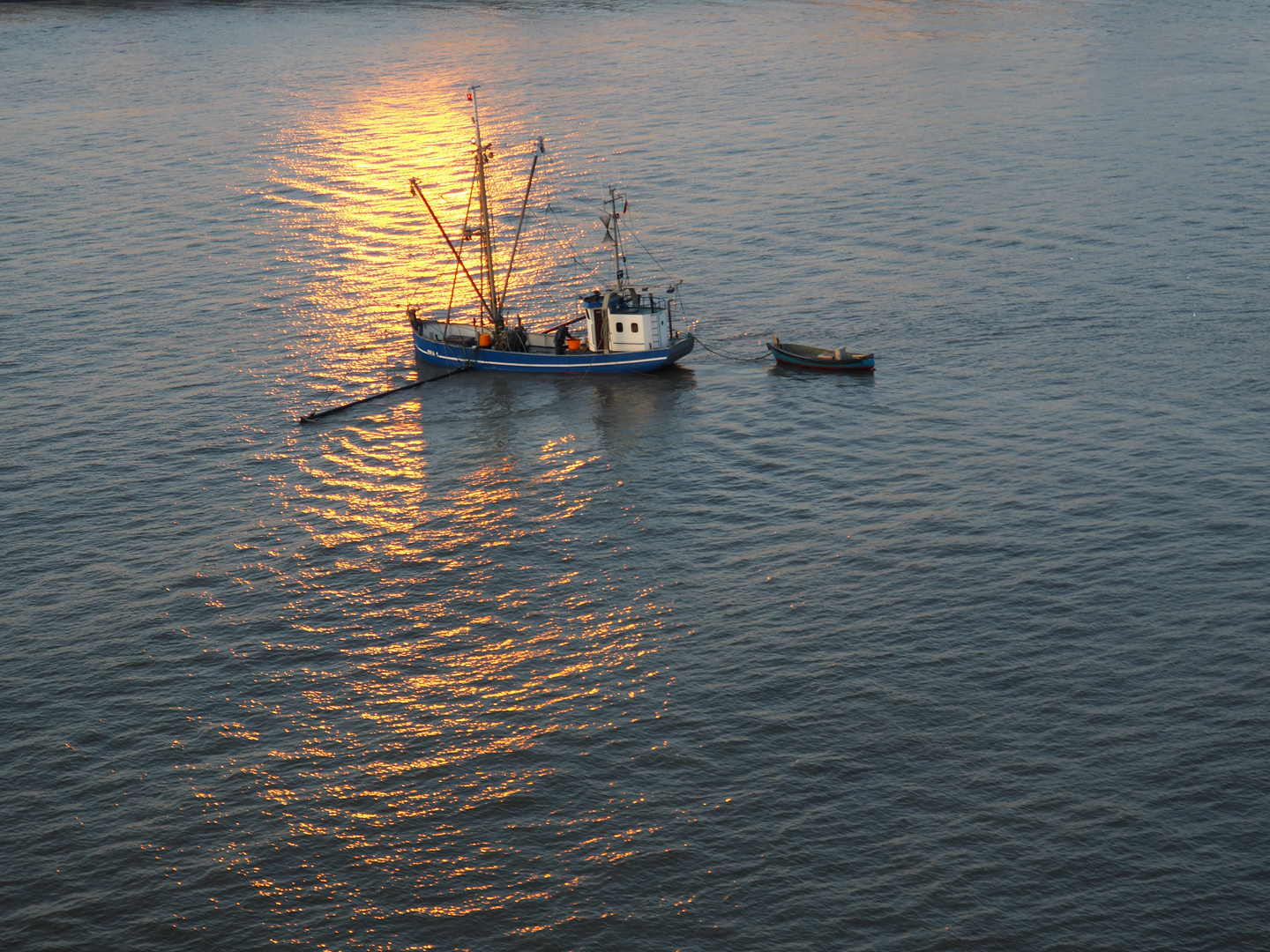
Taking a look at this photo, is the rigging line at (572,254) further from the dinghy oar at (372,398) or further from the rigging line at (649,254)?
the dinghy oar at (372,398)

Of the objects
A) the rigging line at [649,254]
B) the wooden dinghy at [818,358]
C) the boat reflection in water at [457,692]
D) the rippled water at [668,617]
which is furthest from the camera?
the rigging line at [649,254]

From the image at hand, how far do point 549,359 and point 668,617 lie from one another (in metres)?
46.6

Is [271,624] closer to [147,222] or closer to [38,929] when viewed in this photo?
[38,929]

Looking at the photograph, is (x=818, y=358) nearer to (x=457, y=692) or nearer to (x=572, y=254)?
(x=572, y=254)

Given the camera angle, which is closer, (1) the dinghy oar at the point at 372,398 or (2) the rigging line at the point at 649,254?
(1) the dinghy oar at the point at 372,398

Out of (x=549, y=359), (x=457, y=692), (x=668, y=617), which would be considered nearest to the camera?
(x=457, y=692)

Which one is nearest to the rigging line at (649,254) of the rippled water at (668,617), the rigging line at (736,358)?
the rippled water at (668,617)

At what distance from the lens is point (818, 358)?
117000 millimetres

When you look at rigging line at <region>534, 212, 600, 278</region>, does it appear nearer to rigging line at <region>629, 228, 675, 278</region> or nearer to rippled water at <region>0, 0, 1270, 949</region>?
rigging line at <region>629, 228, 675, 278</region>

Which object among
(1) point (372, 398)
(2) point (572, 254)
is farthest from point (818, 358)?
(2) point (572, 254)

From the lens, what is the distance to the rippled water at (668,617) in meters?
59.9

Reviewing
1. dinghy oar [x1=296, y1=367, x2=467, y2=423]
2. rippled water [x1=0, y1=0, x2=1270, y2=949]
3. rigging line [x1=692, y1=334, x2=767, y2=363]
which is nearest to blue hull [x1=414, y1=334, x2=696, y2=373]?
dinghy oar [x1=296, y1=367, x2=467, y2=423]

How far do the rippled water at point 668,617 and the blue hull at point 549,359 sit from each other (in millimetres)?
1870

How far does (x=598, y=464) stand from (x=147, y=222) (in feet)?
315
